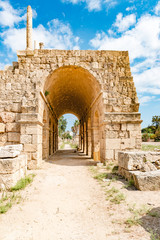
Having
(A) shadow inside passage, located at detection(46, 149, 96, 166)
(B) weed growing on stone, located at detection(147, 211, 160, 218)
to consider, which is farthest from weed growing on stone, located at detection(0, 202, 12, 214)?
(A) shadow inside passage, located at detection(46, 149, 96, 166)

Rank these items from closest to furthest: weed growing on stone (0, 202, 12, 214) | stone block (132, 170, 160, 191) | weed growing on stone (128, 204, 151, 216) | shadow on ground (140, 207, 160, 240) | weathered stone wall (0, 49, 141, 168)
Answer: shadow on ground (140, 207, 160, 240)
weed growing on stone (128, 204, 151, 216)
weed growing on stone (0, 202, 12, 214)
stone block (132, 170, 160, 191)
weathered stone wall (0, 49, 141, 168)

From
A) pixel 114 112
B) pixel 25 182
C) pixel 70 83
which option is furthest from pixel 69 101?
pixel 25 182

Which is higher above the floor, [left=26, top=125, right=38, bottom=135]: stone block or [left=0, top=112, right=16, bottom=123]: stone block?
[left=0, top=112, right=16, bottom=123]: stone block

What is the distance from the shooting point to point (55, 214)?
125 inches

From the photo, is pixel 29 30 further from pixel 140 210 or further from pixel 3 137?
pixel 140 210

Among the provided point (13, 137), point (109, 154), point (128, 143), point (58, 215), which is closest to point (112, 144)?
point (109, 154)

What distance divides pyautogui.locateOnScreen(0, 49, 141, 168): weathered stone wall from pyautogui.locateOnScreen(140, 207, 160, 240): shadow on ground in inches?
→ 180

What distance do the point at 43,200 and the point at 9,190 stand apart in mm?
1043

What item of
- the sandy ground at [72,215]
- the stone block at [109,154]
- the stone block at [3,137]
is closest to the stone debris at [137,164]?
the sandy ground at [72,215]

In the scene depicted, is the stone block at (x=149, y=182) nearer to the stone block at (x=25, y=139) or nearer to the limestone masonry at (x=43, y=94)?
the limestone masonry at (x=43, y=94)

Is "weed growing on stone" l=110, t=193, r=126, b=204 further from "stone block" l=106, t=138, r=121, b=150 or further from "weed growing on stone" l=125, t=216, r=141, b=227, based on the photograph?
"stone block" l=106, t=138, r=121, b=150

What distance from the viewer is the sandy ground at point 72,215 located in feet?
8.10

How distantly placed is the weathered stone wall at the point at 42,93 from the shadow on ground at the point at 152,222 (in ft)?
15.0

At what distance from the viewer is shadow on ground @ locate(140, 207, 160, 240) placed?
7.65ft
